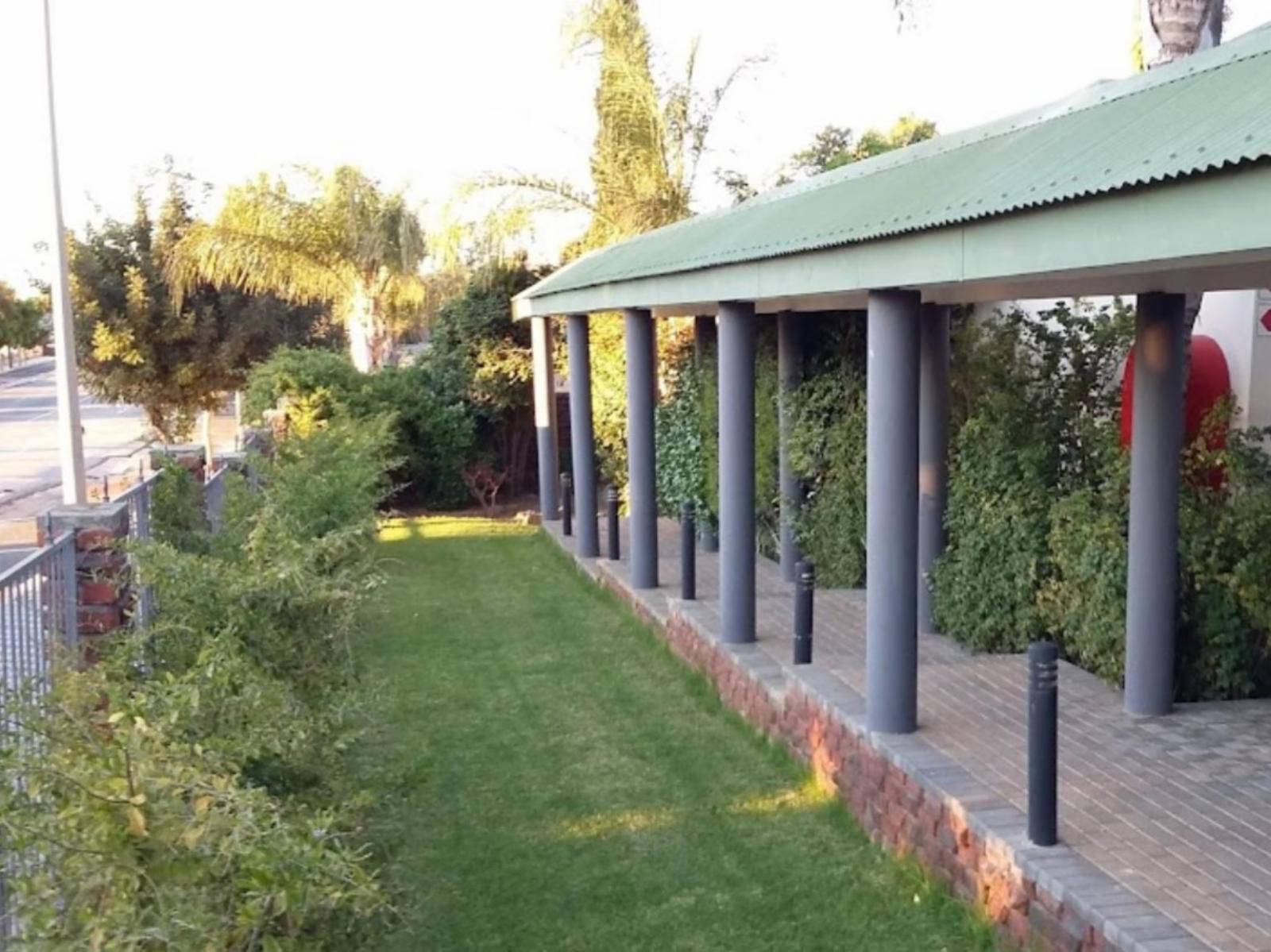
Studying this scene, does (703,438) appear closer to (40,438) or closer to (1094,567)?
(1094,567)

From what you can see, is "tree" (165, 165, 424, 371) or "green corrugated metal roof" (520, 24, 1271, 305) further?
"tree" (165, 165, 424, 371)

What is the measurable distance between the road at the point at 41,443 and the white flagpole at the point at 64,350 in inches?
29.2

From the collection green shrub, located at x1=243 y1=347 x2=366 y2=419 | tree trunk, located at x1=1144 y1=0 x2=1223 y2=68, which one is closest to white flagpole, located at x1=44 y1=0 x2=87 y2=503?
green shrub, located at x1=243 y1=347 x2=366 y2=419

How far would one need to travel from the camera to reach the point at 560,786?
733cm

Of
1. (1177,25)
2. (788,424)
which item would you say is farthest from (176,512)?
(1177,25)

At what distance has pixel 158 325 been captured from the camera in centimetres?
2117

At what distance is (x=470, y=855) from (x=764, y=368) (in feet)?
21.7

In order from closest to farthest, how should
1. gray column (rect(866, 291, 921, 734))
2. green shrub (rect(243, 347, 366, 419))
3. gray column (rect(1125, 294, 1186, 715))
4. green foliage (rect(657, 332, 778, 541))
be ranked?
1. gray column (rect(866, 291, 921, 734))
2. gray column (rect(1125, 294, 1186, 715))
3. green foliage (rect(657, 332, 778, 541))
4. green shrub (rect(243, 347, 366, 419))

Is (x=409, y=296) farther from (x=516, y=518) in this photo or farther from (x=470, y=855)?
(x=470, y=855)

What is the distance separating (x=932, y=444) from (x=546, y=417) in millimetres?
8894

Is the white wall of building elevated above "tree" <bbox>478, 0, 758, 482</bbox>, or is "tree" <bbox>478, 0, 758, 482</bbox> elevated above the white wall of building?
"tree" <bbox>478, 0, 758, 482</bbox>

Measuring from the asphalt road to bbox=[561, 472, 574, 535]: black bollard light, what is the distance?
4.83 meters

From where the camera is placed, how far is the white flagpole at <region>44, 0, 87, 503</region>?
1052 cm

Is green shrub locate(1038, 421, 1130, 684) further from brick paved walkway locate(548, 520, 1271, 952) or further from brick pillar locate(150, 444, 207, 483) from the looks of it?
brick pillar locate(150, 444, 207, 483)
